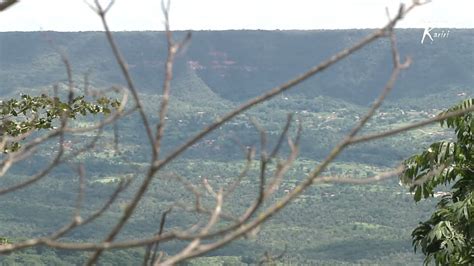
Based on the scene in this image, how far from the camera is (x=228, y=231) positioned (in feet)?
8.55

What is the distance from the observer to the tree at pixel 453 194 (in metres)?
11.2

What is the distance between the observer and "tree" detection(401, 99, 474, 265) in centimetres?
1120

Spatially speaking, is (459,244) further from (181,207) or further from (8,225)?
(8,225)

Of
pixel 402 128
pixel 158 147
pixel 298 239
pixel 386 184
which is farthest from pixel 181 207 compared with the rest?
pixel 386 184

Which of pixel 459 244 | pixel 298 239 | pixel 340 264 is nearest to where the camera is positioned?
pixel 459 244

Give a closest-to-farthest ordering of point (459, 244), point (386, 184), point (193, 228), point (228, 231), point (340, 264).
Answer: point (228, 231), point (193, 228), point (459, 244), point (340, 264), point (386, 184)

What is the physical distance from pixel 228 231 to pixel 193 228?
1.00 feet

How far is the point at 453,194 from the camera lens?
12539 mm

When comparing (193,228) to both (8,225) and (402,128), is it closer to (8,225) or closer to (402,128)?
(402,128)

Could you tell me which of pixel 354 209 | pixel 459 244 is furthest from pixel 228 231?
pixel 354 209

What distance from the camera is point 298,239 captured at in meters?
154

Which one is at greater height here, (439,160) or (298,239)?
(439,160)

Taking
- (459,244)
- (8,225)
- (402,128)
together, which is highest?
(402,128)

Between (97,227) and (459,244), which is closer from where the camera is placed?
(459,244)
